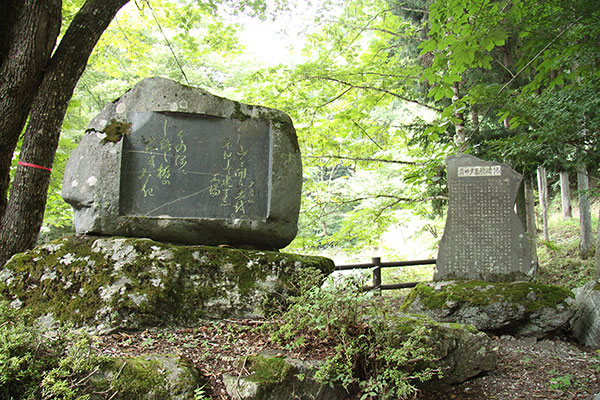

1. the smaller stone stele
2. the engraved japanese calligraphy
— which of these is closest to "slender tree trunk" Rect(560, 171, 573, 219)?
→ the smaller stone stele

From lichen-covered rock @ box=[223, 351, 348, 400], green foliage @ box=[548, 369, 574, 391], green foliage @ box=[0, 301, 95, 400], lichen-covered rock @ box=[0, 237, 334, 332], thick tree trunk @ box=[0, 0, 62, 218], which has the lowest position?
green foliage @ box=[548, 369, 574, 391]

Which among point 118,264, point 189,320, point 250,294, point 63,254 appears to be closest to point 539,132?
point 250,294

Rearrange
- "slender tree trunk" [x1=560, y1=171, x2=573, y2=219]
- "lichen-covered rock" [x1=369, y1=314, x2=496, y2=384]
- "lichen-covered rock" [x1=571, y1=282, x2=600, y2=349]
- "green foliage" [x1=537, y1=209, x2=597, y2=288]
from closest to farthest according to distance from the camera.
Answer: "lichen-covered rock" [x1=369, y1=314, x2=496, y2=384], "lichen-covered rock" [x1=571, y1=282, x2=600, y2=349], "green foliage" [x1=537, y1=209, x2=597, y2=288], "slender tree trunk" [x1=560, y1=171, x2=573, y2=219]

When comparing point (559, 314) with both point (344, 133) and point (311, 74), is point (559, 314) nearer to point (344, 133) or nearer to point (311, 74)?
point (344, 133)

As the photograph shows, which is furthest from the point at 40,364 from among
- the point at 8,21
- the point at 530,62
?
the point at 530,62

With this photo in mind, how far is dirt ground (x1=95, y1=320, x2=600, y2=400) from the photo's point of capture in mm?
2748

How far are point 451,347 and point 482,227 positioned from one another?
2652 mm

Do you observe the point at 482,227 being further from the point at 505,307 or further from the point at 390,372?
the point at 390,372

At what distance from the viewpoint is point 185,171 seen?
153 inches

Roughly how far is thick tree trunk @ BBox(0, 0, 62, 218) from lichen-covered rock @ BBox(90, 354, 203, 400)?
2459mm

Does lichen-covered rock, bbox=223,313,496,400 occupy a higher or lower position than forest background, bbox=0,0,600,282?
lower

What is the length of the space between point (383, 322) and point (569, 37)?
390 cm

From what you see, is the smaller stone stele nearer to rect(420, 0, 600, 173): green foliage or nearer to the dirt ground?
the dirt ground

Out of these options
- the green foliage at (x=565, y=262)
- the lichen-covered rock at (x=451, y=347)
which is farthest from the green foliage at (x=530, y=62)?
the lichen-covered rock at (x=451, y=347)
